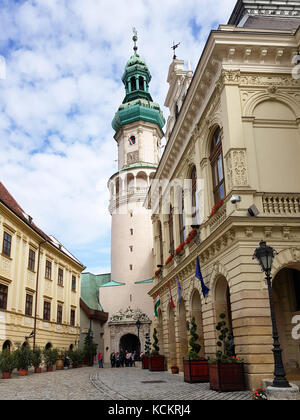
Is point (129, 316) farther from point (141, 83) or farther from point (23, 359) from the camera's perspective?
point (141, 83)

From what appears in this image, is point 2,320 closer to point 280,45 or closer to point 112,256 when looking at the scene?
point 280,45

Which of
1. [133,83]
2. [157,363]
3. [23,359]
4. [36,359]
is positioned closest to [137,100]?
[133,83]

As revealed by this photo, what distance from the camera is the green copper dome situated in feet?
183

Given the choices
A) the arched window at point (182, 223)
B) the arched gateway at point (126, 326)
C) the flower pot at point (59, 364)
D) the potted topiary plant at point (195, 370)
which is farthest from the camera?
the arched gateway at point (126, 326)

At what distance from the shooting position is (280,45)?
1723cm

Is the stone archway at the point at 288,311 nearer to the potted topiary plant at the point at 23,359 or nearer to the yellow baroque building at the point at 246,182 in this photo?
the yellow baroque building at the point at 246,182

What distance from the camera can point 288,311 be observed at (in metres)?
16.9

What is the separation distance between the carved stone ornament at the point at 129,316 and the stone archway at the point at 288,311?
3064cm

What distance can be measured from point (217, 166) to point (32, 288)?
63.7 ft

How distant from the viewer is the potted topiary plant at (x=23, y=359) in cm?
2488

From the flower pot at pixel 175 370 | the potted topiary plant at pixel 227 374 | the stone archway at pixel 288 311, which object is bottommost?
the flower pot at pixel 175 370

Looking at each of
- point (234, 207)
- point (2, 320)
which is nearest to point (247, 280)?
point (234, 207)

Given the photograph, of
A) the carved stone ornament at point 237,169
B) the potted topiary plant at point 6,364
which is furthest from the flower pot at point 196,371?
the potted topiary plant at point 6,364
